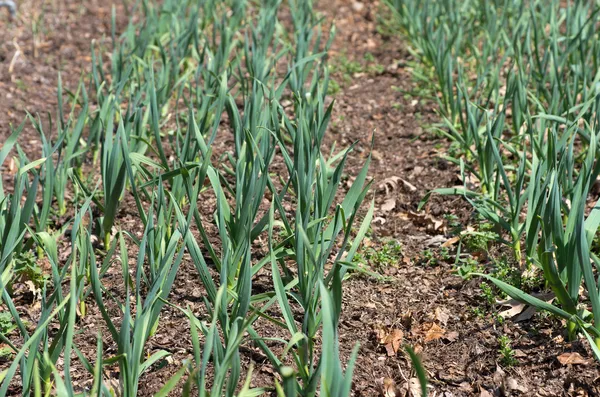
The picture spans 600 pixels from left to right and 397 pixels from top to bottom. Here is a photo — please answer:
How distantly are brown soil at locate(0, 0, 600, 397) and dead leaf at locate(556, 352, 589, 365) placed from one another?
0.03 ft

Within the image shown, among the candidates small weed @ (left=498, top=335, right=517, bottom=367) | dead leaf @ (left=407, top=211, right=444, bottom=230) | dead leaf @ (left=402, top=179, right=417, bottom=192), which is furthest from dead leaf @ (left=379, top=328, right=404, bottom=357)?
dead leaf @ (left=402, top=179, right=417, bottom=192)

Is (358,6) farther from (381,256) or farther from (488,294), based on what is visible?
(488,294)

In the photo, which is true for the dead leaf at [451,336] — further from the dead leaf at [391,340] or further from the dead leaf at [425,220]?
the dead leaf at [425,220]

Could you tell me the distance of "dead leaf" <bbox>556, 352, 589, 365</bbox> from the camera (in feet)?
7.06

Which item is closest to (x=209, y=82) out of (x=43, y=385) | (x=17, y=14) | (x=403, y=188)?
(x=403, y=188)

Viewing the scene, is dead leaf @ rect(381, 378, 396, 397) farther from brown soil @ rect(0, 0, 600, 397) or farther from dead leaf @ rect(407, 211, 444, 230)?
dead leaf @ rect(407, 211, 444, 230)

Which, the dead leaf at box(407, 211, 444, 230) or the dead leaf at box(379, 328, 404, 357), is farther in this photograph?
the dead leaf at box(407, 211, 444, 230)

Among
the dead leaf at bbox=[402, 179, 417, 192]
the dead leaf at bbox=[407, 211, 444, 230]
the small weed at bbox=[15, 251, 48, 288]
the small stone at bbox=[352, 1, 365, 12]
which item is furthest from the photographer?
the small stone at bbox=[352, 1, 365, 12]

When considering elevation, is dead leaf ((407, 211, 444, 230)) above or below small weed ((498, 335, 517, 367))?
below

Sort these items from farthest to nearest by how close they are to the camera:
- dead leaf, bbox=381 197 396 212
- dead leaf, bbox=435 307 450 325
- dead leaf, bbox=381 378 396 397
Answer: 1. dead leaf, bbox=381 197 396 212
2. dead leaf, bbox=435 307 450 325
3. dead leaf, bbox=381 378 396 397

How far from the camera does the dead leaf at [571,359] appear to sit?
7.06 ft

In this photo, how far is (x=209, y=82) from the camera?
3520 millimetres

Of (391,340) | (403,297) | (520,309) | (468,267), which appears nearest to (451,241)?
(468,267)

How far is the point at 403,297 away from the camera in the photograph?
2.60 meters
